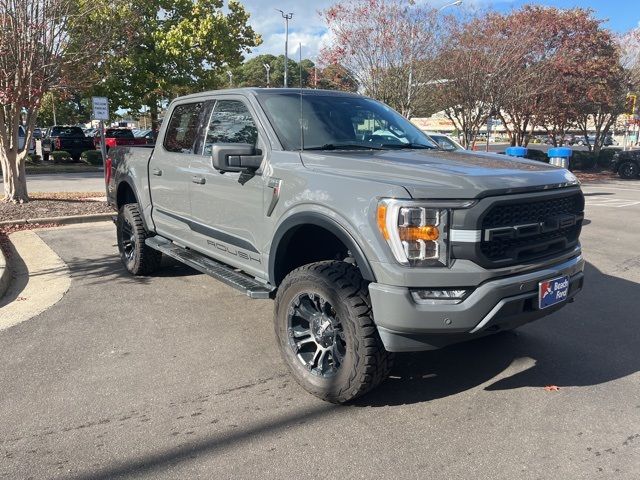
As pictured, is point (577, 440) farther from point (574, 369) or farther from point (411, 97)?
point (411, 97)

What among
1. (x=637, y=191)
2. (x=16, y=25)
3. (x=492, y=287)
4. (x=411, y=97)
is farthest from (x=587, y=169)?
(x=492, y=287)

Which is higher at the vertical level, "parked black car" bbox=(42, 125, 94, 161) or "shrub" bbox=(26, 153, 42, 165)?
"parked black car" bbox=(42, 125, 94, 161)

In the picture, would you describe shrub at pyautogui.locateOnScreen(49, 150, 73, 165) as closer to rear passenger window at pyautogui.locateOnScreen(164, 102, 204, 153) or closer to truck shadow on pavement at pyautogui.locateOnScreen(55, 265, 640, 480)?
rear passenger window at pyautogui.locateOnScreen(164, 102, 204, 153)

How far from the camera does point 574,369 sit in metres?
3.98

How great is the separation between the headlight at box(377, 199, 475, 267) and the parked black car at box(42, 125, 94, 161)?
83.8 feet

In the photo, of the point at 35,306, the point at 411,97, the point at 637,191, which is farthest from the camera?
the point at 411,97

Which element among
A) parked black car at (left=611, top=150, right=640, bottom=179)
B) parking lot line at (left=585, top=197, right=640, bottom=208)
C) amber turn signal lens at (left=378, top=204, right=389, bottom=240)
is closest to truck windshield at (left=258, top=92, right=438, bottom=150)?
amber turn signal lens at (left=378, top=204, right=389, bottom=240)

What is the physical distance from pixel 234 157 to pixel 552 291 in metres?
2.28

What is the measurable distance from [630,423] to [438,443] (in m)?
1.22

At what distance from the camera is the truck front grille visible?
Result: 3.07 meters

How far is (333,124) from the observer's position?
4.32 meters

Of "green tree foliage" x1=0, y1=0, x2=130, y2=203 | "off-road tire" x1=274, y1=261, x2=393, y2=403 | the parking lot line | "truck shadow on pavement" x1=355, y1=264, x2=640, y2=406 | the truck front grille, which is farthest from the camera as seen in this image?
the parking lot line

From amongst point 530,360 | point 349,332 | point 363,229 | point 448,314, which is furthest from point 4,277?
point 530,360

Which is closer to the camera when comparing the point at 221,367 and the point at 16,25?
the point at 221,367
